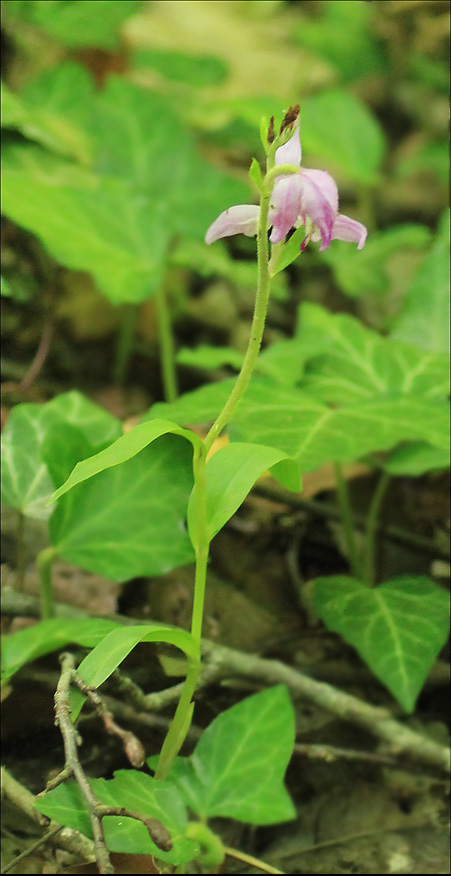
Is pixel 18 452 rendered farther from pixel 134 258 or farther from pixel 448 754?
pixel 448 754

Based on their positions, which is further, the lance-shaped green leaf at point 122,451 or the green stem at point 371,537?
the green stem at point 371,537

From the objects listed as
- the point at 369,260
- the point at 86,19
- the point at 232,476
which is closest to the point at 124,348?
the point at 369,260

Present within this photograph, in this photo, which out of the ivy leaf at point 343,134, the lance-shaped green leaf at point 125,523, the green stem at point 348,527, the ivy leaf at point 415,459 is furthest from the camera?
the ivy leaf at point 343,134

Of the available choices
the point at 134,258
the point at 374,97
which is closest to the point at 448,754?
the point at 134,258

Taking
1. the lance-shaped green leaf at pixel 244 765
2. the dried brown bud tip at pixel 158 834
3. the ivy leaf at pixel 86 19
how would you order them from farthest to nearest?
1. the ivy leaf at pixel 86 19
2. the lance-shaped green leaf at pixel 244 765
3. the dried brown bud tip at pixel 158 834

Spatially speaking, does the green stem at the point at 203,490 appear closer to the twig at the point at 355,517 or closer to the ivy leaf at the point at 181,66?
the twig at the point at 355,517

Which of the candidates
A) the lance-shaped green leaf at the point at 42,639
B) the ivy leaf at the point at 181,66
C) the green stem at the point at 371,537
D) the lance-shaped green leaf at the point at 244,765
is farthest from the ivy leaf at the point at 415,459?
the ivy leaf at the point at 181,66

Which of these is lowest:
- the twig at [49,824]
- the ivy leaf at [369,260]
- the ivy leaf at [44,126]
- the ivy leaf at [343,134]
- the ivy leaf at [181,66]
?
the twig at [49,824]
